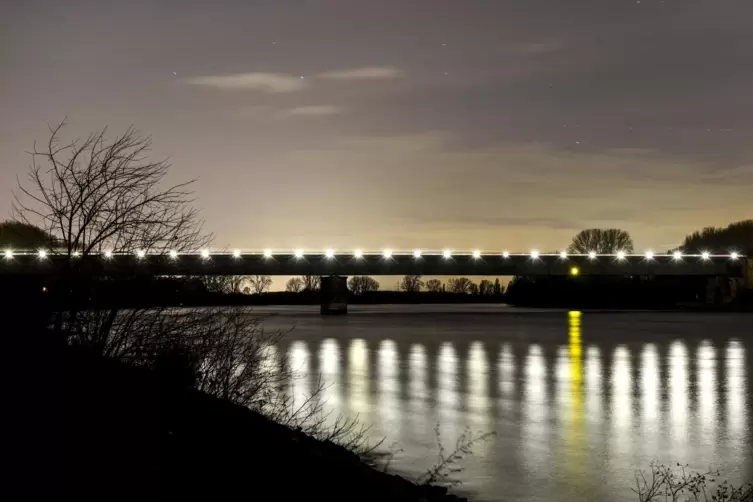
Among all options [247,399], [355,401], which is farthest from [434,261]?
[247,399]

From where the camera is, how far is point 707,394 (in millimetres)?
35969

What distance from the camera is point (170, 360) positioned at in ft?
58.4

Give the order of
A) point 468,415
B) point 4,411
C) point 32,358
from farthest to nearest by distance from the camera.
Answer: point 468,415 < point 32,358 < point 4,411

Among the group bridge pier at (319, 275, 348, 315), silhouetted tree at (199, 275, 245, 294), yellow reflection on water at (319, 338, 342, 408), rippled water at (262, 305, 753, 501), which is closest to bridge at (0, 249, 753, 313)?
bridge pier at (319, 275, 348, 315)

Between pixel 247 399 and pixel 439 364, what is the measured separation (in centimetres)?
3012

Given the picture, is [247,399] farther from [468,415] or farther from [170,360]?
[468,415]

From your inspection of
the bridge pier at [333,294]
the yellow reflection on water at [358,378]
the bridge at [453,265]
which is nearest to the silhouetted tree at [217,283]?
the yellow reflection on water at [358,378]

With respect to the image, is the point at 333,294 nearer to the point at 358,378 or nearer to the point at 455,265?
the point at 455,265

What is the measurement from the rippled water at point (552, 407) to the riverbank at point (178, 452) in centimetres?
416

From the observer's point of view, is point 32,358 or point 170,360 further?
point 170,360

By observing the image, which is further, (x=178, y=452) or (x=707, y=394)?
(x=707, y=394)

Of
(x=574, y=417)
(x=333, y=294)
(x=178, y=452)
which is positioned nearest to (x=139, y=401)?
(x=178, y=452)

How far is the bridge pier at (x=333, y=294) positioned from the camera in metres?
165

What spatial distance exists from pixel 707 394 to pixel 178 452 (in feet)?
92.0
